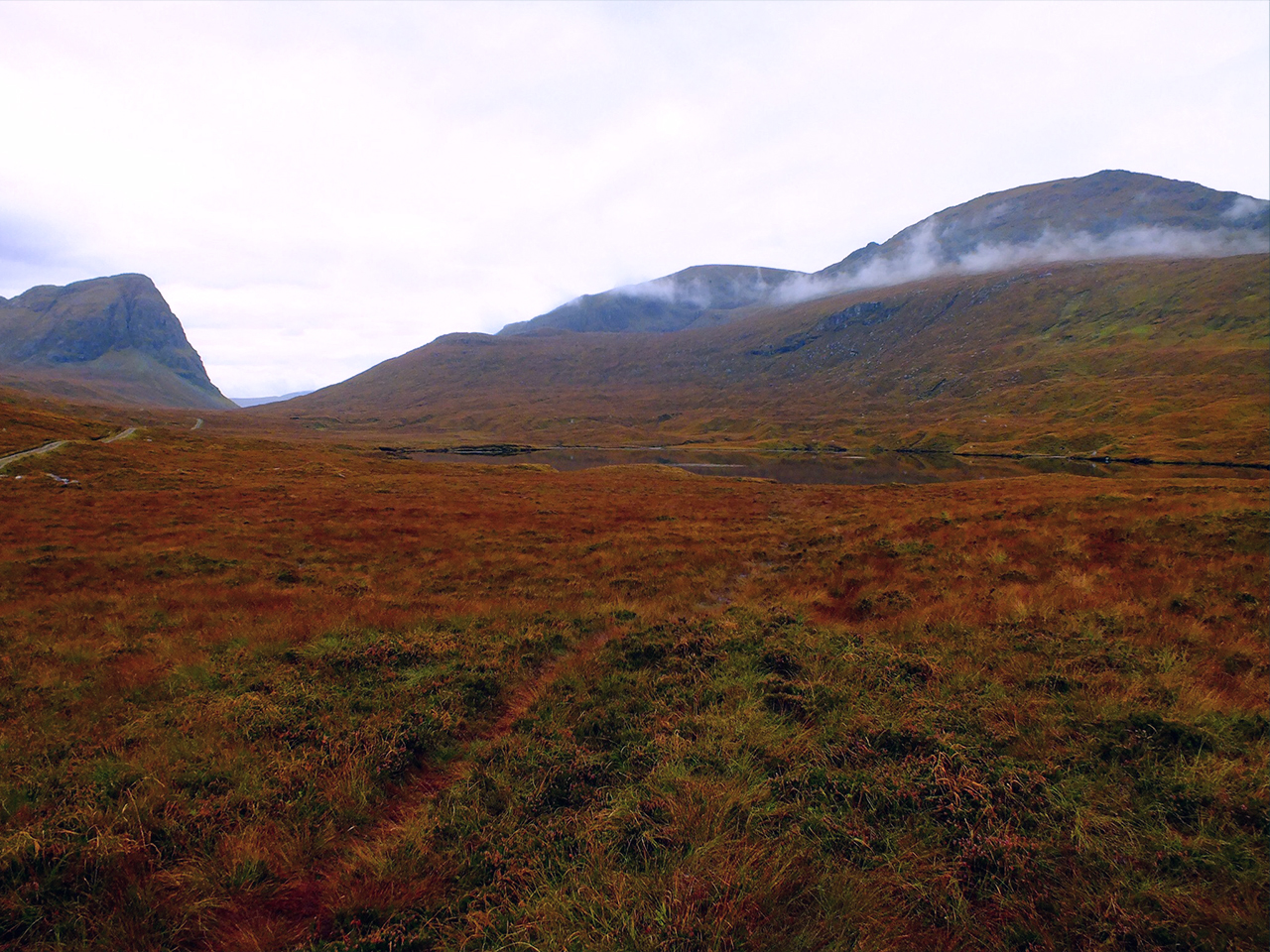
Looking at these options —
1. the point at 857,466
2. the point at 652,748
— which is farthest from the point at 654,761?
the point at 857,466

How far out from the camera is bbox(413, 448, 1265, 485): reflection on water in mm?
70375

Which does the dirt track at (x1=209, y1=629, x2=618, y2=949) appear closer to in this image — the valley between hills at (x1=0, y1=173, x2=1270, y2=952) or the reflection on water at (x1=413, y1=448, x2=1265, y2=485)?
the valley between hills at (x1=0, y1=173, x2=1270, y2=952)

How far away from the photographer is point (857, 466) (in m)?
93.6

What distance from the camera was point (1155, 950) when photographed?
3584 millimetres

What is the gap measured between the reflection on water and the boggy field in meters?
62.4

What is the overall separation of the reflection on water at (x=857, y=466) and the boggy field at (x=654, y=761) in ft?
205

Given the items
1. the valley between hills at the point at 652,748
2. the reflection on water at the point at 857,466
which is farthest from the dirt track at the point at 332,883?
the reflection on water at the point at 857,466

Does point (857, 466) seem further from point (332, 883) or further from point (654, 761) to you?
point (332, 883)

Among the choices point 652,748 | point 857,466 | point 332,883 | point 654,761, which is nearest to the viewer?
point 332,883

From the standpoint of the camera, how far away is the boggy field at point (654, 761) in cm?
392

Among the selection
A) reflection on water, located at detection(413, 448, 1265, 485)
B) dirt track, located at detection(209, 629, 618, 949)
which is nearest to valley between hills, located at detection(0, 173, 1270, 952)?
dirt track, located at detection(209, 629, 618, 949)

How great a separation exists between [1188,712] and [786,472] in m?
80.8

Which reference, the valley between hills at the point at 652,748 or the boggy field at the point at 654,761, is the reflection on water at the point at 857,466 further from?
the boggy field at the point at 654,761

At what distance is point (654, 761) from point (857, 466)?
97.0 m
